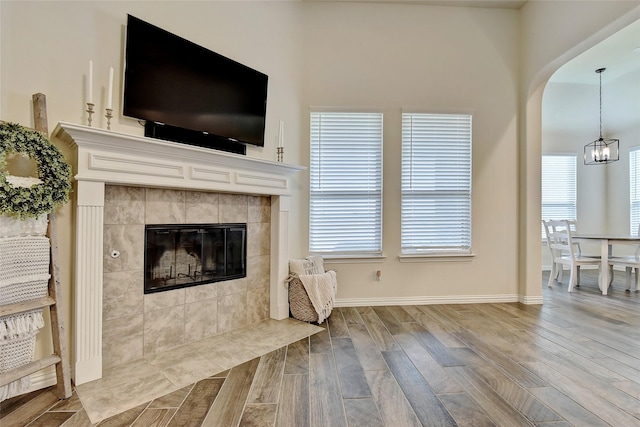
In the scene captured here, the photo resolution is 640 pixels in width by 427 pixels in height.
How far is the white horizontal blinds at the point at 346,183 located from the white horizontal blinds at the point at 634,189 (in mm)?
5322

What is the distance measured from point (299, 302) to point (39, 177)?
216 cm

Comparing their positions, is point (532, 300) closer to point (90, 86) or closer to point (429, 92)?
point (429, 92)

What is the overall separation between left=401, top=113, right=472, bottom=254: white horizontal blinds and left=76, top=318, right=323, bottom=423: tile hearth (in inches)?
67.1

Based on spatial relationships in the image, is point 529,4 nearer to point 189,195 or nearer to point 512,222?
point 512,222

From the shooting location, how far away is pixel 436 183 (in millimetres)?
3564

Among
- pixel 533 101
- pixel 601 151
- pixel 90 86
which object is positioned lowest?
pixel 90 86

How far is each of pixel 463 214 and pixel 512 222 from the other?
0.61m

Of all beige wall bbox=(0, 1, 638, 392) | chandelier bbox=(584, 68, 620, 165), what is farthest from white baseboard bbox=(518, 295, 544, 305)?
chandelier bbox=(584, 68, 620, 165)

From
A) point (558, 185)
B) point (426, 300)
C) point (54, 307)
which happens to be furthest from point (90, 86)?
point (558, 185)

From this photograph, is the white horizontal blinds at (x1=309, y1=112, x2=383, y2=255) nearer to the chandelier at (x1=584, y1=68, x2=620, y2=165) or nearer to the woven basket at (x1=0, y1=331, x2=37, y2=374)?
the woven basket at (x1=0, y1=331, x2=37, y2=374)

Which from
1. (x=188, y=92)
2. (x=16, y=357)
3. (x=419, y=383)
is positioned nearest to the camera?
(x=16, y=357)

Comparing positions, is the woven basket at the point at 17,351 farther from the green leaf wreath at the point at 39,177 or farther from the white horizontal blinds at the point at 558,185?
the white horizontal blinds at the point at 558,185

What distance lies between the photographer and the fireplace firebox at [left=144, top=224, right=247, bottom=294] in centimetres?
230

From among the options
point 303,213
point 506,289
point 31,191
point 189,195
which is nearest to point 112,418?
point 31,191
